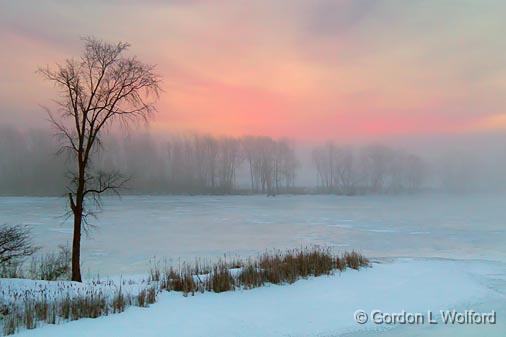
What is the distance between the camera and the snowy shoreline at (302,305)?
7195 mm

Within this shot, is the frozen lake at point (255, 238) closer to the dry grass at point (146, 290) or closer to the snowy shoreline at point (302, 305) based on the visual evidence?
the dry grass at point (146, 290)

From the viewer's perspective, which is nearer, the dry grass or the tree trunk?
the dry grass

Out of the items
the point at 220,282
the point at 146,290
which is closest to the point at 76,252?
the point at 146,290

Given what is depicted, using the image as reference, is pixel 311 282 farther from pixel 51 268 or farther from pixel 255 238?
pixel 255 238

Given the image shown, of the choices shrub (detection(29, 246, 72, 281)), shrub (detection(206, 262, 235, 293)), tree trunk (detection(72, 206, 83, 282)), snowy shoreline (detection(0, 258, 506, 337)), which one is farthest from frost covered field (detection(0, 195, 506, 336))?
tree trunk (detection(72, 206, 83, 282))

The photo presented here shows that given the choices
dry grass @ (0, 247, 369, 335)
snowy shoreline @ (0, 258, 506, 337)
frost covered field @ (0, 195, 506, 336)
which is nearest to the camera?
snowy shoreline @ (0, 258, 506, 337)

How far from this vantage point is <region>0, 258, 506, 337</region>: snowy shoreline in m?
7.20

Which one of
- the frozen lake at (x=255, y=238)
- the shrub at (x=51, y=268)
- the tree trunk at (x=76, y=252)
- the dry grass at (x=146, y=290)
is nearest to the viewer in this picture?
the dry grass at (x=146, y=290)

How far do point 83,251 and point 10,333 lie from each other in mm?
11602

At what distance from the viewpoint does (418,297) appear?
984 centimetres

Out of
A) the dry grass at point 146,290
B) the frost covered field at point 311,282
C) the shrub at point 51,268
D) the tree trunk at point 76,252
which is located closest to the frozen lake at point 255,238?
the frost covered field at point 311,282

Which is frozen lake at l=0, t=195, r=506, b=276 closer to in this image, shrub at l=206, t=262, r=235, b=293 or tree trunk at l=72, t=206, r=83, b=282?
tree trunk at l=72, t=206, r=83, b=282

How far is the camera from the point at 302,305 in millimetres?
8906

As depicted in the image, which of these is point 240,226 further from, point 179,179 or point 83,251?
point 179,179
